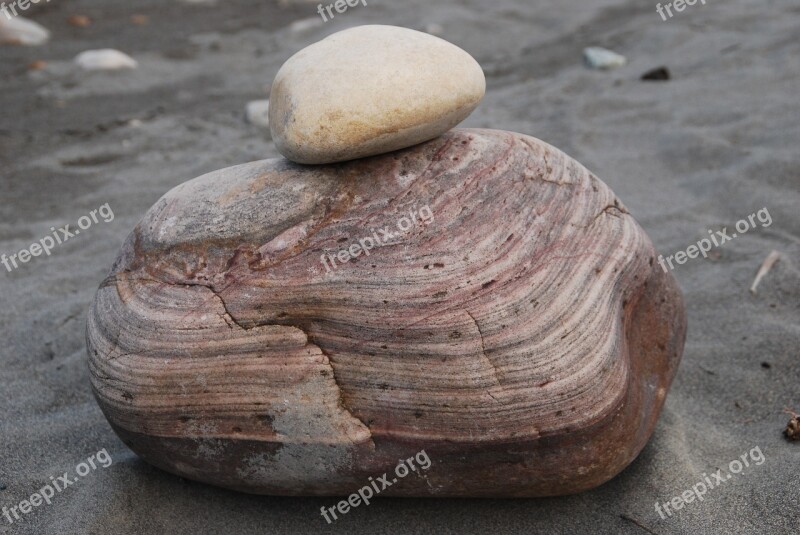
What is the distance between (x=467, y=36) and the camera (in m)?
7.84

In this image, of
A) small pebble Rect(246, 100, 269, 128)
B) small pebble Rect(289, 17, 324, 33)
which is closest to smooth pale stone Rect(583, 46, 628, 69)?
small pebble Rect(246, 100, 269, 128)

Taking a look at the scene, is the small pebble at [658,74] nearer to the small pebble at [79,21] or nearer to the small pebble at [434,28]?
the small pebble at [434,28]

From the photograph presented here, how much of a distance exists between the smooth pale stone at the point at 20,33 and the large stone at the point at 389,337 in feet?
20.2

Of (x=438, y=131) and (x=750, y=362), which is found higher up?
(x=438, y=131)


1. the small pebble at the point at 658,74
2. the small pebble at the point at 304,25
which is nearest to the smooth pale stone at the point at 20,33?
the small pebble at the point at 304,25

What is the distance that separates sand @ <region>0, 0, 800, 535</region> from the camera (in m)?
2.49

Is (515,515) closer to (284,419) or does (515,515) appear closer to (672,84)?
(284,419)

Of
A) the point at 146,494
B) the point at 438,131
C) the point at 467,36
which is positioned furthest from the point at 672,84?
the point at 146,494

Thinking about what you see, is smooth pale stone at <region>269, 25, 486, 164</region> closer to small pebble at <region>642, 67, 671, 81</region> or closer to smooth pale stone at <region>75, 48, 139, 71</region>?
small pebble at <region>642, 67, 671, 81</region>

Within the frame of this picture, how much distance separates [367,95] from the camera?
251cm

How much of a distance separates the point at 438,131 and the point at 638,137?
9.41 ft

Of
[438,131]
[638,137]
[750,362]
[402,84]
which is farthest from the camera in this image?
[638,137]

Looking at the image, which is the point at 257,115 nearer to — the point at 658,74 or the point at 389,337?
the point at 658,74

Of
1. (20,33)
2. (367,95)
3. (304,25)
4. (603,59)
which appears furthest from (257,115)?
(367,95)
